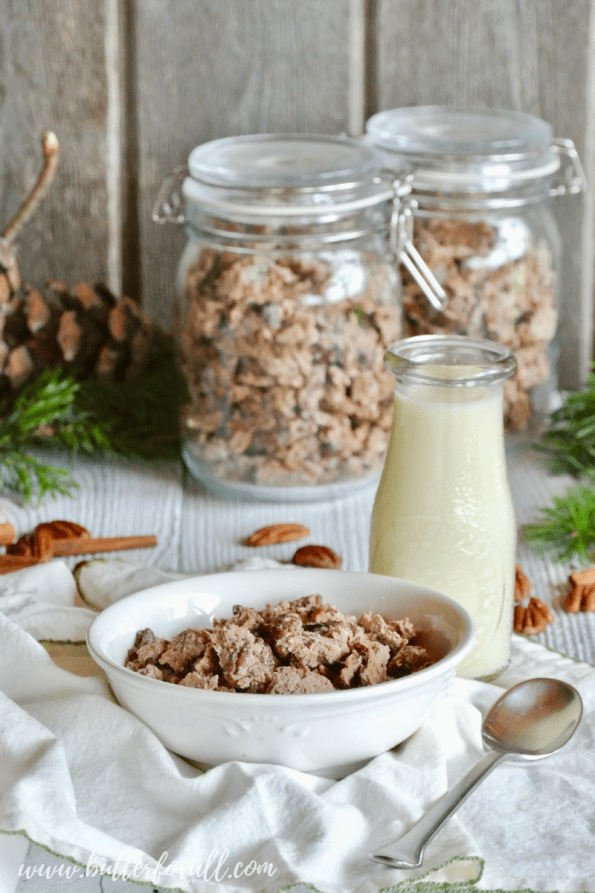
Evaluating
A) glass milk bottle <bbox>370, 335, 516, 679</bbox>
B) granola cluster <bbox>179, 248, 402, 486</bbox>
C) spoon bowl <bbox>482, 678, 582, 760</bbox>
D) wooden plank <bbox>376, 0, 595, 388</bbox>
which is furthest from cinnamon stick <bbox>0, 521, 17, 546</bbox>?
wooden plank <bbox>376, 0, 595, 388</bbox>

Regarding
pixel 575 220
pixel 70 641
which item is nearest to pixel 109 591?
pixel 70 641

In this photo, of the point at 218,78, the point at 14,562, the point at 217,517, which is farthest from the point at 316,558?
the point at 218,78

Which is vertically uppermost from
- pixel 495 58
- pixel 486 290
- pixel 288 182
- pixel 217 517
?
pixel 495 58

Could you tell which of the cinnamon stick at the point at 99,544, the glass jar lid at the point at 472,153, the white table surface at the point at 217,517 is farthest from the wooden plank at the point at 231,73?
the cinnamon stick at the point at 99,544

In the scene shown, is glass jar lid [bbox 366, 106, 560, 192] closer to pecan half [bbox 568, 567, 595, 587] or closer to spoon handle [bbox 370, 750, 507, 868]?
pecan half [bbox 568, 567, 595, 587]

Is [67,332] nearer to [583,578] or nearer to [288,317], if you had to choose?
[288,317]
